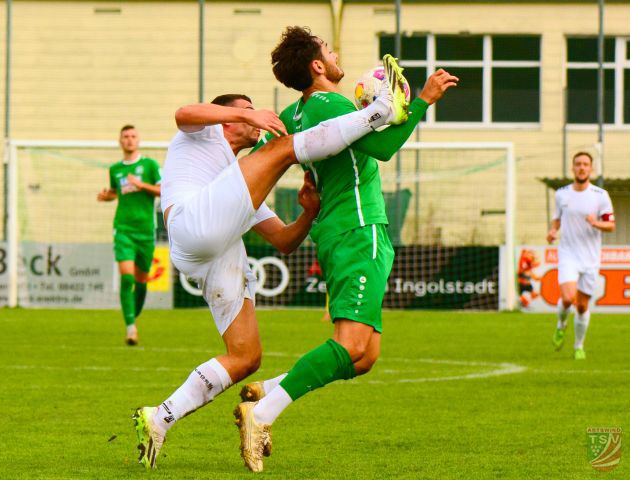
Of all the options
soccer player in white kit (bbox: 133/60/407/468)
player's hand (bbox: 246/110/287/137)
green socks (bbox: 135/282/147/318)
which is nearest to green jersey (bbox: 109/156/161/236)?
green socks (bbox: 135/282/147/318)

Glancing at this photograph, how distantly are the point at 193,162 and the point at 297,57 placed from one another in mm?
744

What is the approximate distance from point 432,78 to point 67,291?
18834 millimetres

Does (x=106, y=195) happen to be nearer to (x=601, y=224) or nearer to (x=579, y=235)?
(x=579, y=235)

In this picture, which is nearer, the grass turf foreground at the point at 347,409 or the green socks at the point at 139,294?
the grass turf foreground at the point at 347,409

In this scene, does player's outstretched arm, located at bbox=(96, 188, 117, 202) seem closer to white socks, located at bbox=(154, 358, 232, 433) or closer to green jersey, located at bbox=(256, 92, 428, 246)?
white socks, located at bbox=(154, 358, 232, 433)

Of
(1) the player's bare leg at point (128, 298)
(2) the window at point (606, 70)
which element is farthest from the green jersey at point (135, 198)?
(2) the window at point (606, 70)

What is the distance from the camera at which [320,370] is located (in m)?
6.66

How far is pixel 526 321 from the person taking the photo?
71.3 ft

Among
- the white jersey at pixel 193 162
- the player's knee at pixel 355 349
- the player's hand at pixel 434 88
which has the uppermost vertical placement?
the player's hand at pixel 434 88

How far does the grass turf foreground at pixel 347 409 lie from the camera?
6.97 m

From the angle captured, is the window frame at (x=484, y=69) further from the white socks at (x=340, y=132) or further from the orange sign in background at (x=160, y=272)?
the white socks at (x=340, y=132)

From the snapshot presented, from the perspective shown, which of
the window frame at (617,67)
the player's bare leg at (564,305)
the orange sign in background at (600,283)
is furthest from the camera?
the window frame at (617,67)

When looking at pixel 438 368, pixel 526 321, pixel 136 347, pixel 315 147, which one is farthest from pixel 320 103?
pixel 526 321

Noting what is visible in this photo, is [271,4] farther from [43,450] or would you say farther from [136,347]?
[43,450]
